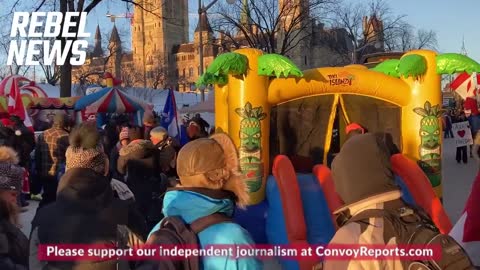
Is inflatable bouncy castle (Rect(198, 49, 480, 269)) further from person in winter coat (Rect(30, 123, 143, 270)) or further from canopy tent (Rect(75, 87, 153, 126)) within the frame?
canopy tent (Rect(75, 87, 153, 126))

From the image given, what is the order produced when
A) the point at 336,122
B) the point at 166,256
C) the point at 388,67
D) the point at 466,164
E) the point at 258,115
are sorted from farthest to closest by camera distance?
the point at 466,164
the point at 336,122
the point at 388,67
the point at 258,115
the point at 166,256

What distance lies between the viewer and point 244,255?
7.09 feet

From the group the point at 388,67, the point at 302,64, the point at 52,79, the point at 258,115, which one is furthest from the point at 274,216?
the point at 302,64

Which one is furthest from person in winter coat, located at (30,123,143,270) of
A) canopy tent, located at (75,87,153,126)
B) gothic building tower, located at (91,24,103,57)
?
gothic building tower, located at (91,24,103,57)

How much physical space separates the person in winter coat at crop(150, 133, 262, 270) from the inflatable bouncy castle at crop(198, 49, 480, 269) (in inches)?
167

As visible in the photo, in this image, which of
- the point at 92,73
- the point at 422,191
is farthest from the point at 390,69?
the point at 92,73

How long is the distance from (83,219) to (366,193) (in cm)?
152

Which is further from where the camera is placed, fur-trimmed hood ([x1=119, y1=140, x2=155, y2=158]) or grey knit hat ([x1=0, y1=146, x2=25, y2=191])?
fur-trimmed hood ([x1=119, y1=140, x2=155, y2=158])

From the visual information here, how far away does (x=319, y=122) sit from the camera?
28.3 feet

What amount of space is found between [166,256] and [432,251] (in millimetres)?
Result: 960

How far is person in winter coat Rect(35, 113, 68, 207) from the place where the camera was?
6742mm

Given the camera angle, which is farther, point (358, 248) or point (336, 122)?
point (336, 122)

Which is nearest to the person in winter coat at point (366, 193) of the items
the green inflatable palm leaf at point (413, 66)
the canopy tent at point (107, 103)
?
the green inflatable palm leaf at point (413, 66)

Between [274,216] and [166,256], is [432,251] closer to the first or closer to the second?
[166,256]
